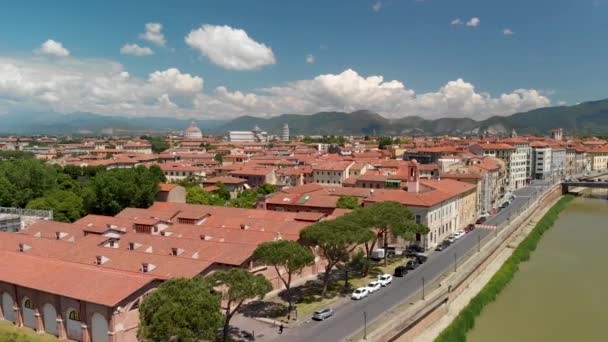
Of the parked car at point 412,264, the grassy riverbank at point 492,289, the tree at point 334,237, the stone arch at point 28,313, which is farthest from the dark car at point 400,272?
the stone arch at point 28,313

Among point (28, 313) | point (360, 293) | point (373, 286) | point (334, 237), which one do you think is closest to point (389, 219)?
point (373, 286)

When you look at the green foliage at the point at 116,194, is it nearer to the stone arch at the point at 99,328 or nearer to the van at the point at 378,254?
the van at the point at 378,254

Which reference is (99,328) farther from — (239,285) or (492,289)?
(492,289)

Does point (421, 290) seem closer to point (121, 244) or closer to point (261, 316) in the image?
point (261, 316)

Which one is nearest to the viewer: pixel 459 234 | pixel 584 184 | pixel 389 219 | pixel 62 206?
pixel 389 219

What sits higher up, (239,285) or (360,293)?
(239,285)
